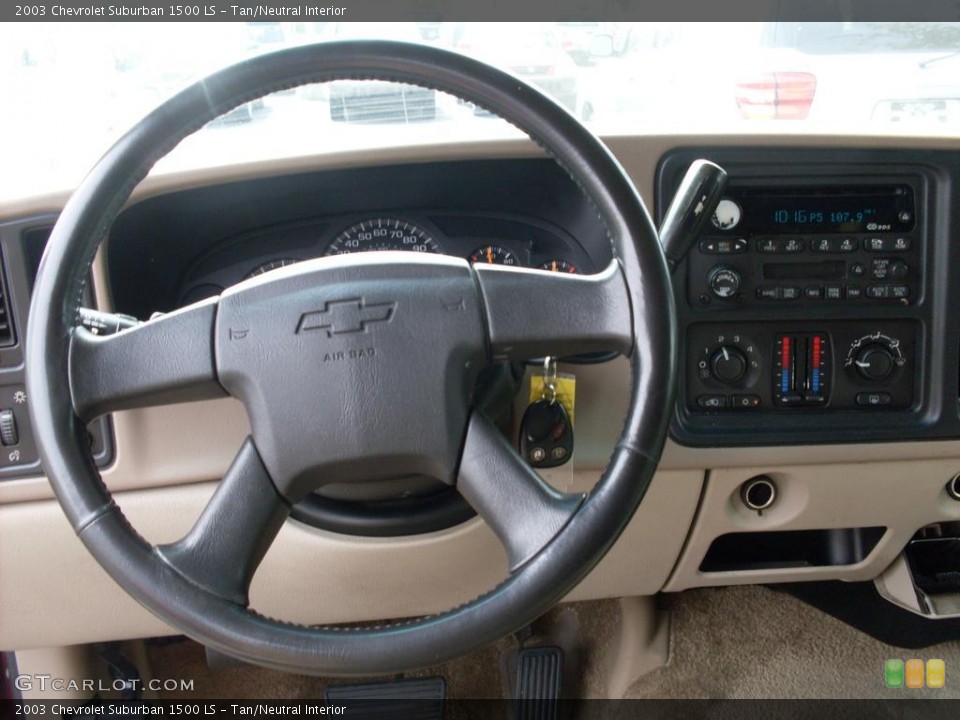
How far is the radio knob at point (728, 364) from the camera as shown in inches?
45.8

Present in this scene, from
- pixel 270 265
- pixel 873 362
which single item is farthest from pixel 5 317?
pixel 873 362

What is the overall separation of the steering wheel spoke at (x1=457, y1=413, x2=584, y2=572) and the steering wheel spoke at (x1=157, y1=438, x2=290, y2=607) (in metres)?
0.18

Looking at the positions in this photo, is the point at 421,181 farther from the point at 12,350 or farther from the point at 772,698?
the point at 772,698

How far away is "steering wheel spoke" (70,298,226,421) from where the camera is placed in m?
0.78

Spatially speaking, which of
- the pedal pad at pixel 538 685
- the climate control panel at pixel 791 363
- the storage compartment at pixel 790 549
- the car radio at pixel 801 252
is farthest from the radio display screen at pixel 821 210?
the pedal pad at pixel 538 685

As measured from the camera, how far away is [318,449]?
0.79 meters

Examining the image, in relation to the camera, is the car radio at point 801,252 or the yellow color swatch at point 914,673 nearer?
the car radio at point 801,252

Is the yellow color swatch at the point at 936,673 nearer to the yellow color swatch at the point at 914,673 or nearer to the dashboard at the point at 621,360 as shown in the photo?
the yellow color swatch at the point at 914,673

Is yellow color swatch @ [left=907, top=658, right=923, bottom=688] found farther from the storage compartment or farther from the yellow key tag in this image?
the yellow key tag

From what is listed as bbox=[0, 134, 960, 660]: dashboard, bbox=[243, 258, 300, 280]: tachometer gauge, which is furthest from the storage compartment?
bbox=[243, 258, 300, 280]: tachometer gauge

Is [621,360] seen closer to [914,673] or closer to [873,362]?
[873,362]

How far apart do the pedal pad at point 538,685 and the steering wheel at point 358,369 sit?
2.88 ft

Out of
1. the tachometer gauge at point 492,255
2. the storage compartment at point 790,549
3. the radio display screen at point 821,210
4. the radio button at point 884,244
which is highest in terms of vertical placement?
the radio display screen at point 821,210
